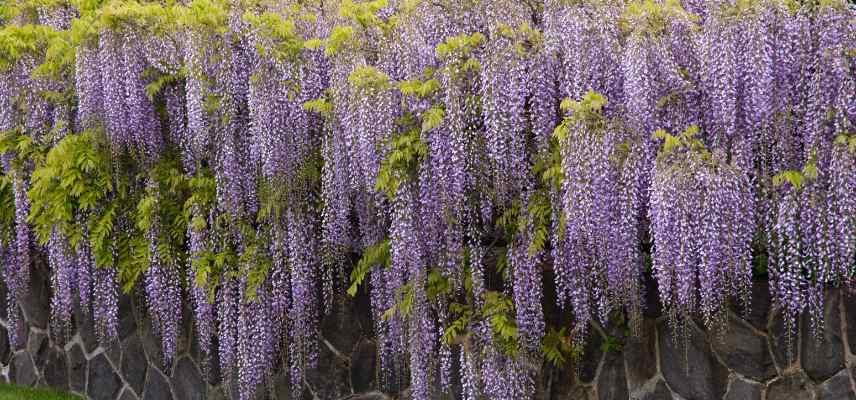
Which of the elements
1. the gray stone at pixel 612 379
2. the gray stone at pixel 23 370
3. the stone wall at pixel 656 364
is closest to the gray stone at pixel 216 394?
the stone wall at pixel 656 364

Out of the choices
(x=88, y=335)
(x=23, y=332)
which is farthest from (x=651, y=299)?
(x=23, y=332)

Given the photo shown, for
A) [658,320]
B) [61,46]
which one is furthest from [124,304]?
[658,320]

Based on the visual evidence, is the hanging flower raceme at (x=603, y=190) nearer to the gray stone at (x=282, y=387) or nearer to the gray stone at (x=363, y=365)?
the gray stone at (x=363, y=365)

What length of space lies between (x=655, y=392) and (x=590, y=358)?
42 centimetres

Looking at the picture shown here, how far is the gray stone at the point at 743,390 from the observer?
17.5 feet

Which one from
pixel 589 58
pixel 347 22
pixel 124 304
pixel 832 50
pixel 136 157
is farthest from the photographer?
pixel 124 304

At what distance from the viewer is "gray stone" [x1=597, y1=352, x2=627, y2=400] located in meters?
5.71

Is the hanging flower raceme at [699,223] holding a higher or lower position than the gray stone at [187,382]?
higher

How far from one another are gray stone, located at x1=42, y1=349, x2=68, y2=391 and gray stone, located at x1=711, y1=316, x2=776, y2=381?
558cm

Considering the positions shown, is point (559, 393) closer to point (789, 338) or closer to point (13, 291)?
point (789, 338)

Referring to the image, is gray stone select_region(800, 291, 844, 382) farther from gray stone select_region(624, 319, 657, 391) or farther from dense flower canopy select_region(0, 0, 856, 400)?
gray stone select_region(624, 319, 657, 391)

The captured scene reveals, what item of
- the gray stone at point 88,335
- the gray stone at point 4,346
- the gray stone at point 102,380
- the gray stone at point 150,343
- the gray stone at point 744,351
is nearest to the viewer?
the gray stone at point 744,351

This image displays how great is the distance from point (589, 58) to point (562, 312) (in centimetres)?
149

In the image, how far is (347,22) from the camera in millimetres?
6359
